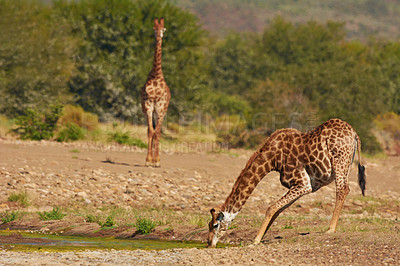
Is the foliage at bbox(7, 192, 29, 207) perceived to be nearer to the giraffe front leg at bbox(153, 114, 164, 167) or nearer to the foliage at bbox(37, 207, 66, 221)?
the foliage at bbox(37, 207, 66, 221)

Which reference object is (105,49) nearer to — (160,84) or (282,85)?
(282,85)

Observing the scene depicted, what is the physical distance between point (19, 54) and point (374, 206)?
21124 millimetres

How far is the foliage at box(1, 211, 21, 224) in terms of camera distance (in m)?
12.4

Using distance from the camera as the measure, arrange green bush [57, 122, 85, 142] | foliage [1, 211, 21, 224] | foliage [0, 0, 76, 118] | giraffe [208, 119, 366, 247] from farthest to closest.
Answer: foliage [0, 0, 76, 118] → green bush [57, 122, 85, 142] → foliage [1, 211, 21, 224] → giraffe [208, 119, 366, 247]

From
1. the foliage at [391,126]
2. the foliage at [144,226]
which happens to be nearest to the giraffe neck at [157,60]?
the foliage at [144,226]

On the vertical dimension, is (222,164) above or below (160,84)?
below

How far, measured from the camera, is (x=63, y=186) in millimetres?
15984

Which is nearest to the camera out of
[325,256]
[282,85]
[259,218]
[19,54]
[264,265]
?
[264,265]

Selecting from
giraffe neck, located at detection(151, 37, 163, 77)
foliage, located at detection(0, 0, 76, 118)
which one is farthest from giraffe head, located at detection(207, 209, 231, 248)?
foliage, located at detection(0, 0, 76, 118)

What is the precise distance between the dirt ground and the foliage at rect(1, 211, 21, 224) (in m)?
0.16

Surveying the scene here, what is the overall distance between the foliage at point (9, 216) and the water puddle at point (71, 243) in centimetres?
78

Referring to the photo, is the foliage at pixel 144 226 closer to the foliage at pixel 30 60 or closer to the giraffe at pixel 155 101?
the giraffe at pixel 155 101

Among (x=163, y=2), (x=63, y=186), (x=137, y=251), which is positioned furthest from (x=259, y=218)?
(x=163, y=2)

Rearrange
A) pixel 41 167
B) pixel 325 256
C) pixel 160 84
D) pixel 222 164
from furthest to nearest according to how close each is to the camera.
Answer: pixel 222 164 < pixel 160 84 < pixel 41 167 < pixel 325 256
